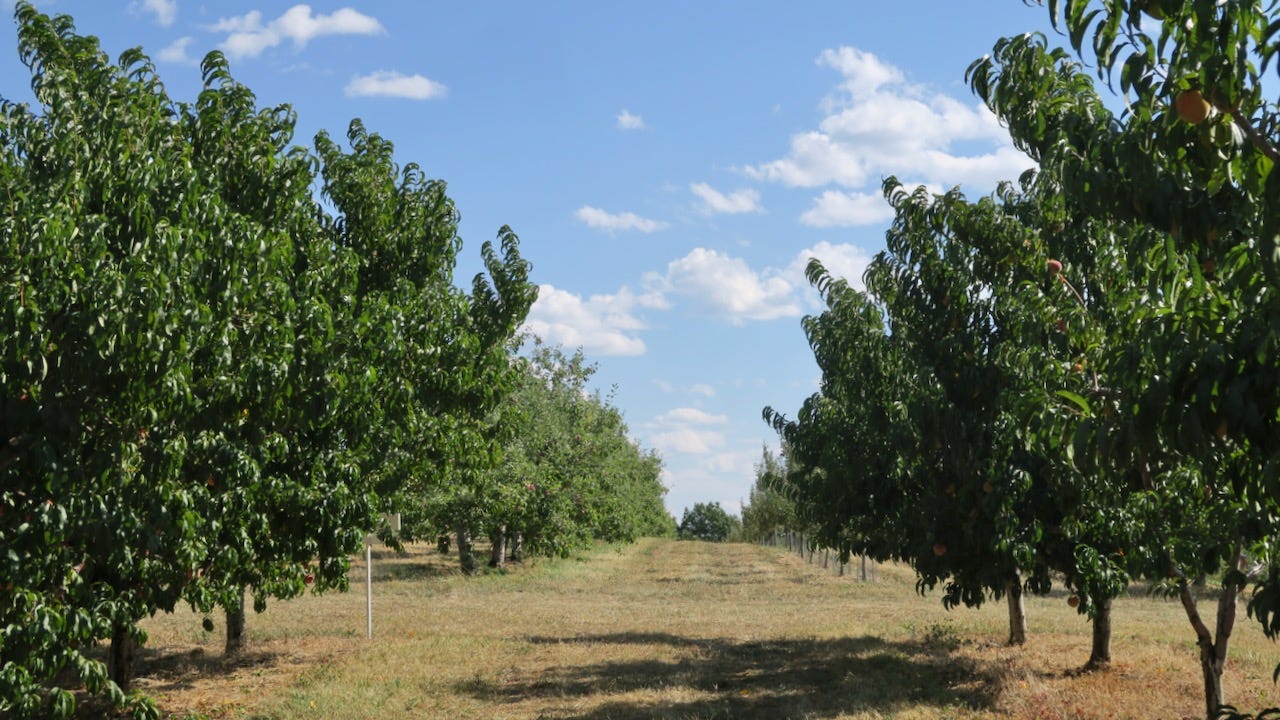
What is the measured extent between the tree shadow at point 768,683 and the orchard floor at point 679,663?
0.18 feet

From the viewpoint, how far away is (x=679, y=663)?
1650 cm

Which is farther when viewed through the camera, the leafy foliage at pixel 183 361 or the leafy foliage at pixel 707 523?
the leafy foliage at pixel 707 523

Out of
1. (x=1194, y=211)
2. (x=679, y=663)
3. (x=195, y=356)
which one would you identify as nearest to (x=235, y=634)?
(x=679, y=663)

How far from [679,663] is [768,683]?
225 cm

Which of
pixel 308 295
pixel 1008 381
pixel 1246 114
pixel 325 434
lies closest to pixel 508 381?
pixel 325 434

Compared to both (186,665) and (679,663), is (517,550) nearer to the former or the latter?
(186,665)

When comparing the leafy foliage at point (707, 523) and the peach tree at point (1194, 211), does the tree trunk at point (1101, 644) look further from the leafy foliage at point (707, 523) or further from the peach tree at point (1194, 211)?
Result: the leafy foliage at point (707, 523)

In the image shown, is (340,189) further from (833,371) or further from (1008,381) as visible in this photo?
(1008,381)

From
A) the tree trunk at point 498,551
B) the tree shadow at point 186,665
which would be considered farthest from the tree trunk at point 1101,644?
the tree trunk at point 498,551

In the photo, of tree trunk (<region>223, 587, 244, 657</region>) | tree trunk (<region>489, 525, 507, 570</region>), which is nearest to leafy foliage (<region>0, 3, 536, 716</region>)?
tree trunk (<region>223, 587, 244, 657</region>)

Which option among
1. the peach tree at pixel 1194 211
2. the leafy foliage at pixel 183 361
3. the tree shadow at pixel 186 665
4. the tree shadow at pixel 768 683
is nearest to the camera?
the peach tree at pixel 1194 211

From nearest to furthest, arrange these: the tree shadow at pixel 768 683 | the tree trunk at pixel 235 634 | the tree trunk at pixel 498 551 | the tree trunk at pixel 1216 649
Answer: the tree trunk at pixel 1216 649, the tree shadow at pixel 768 683, the tree trunk at pixel 235 634, the tree trunk at pixel 498 551

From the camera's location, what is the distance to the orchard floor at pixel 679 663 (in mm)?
12570

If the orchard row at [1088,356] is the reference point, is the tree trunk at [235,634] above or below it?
below
